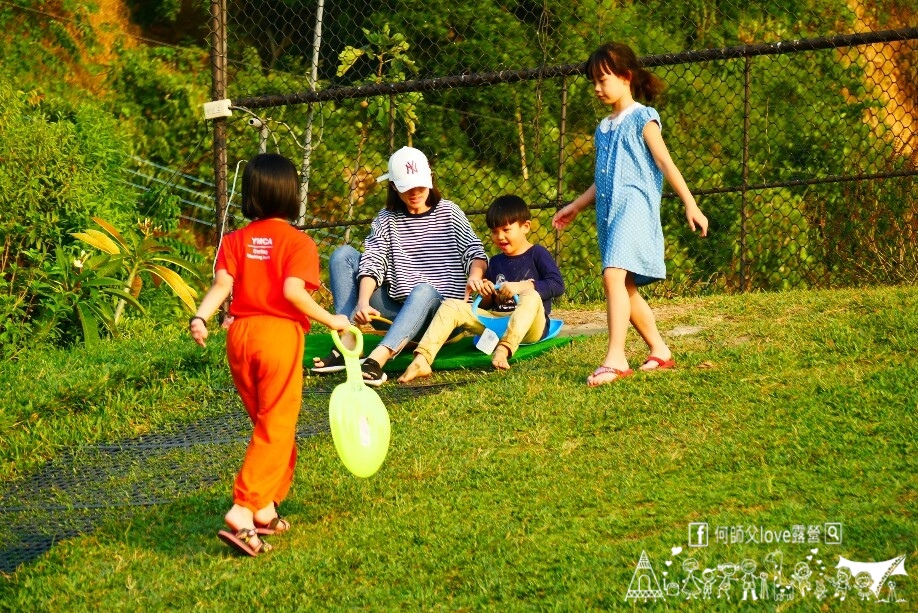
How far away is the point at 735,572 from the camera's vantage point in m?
3.19

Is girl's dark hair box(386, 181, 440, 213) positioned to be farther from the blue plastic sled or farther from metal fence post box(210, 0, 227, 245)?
metal fence post box(210, 0, 227, 245)

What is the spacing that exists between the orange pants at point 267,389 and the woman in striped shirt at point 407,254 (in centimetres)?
241

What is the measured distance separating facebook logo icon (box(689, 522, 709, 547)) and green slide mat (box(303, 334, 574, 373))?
2586 mm

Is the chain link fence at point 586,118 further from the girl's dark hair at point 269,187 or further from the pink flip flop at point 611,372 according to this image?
the girl's dark hair at point 269,187

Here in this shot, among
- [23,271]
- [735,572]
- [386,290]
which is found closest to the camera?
[735,572]

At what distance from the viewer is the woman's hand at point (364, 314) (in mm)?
6133

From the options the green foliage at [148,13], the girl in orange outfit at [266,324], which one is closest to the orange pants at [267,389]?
the girl in orange outfit at [266,324]

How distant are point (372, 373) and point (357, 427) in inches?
82.9

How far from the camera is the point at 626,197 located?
17.7ft

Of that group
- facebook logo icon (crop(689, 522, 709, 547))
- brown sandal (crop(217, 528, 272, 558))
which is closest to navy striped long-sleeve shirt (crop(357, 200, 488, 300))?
brown sandal (crop(217, 528, 272, 558))

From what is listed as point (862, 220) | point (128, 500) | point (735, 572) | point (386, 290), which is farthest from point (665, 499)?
point (862, 220)

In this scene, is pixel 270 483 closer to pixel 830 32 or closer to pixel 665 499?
pixel 665 499

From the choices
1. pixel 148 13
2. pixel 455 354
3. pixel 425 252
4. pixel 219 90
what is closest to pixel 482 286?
pixel 455 354

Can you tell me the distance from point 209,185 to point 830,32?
6845mm
